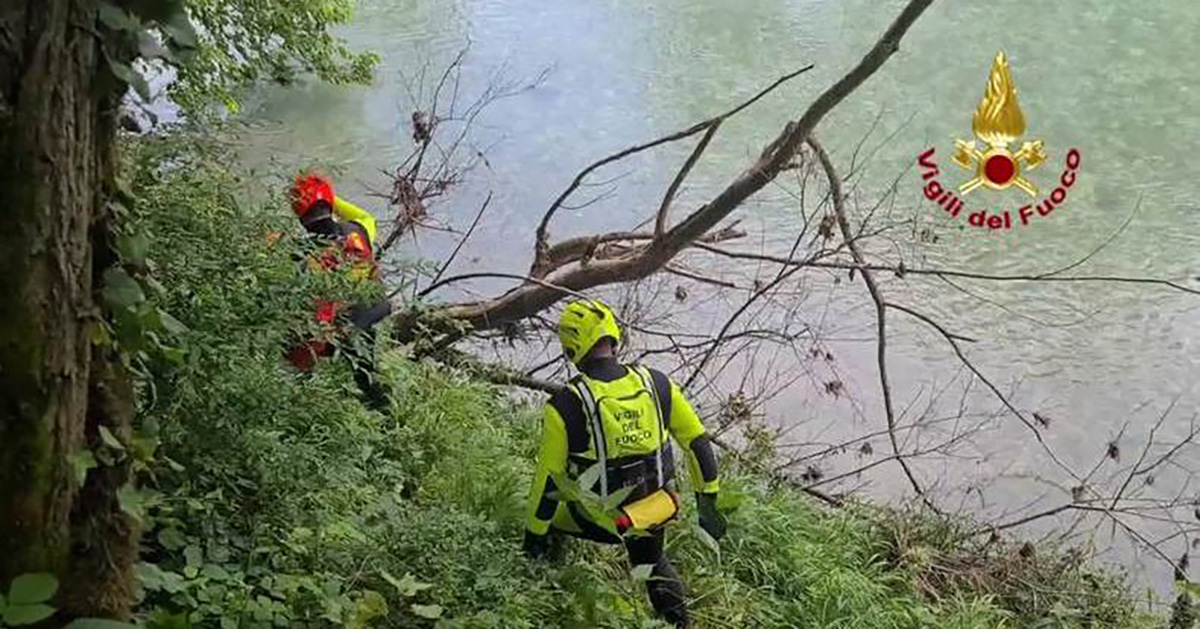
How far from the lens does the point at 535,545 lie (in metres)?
3.63

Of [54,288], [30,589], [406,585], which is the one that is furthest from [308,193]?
[30,589]

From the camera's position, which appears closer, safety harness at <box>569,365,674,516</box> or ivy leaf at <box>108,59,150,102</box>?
ivy leaf at <box>108,59,150,102</box>

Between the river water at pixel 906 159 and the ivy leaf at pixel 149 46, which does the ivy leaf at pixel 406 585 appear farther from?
the river water at pixel 906 159

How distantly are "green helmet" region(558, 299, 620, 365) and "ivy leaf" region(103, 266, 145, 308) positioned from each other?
2019 millimetres

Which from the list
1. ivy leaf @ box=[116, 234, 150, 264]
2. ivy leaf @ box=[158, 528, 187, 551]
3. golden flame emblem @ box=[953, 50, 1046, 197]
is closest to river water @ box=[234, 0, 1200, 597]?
golden flame emblem @ box=[953, 50, 1046, 197]

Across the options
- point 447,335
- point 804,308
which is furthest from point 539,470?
point 804,308

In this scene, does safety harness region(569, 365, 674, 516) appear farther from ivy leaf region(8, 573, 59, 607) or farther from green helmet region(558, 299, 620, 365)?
ivy leaf region(8, 573, 59, 607)

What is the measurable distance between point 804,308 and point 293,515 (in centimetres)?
526

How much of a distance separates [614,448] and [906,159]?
649cm

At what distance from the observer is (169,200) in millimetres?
2779

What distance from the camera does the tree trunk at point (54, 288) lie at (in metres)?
1.39

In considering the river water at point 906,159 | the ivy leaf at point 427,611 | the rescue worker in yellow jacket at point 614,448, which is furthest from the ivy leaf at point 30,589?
the river water at point 906,159

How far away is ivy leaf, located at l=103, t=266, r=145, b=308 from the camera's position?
61.3 inches

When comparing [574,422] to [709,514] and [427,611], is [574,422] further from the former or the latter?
[427,611]
